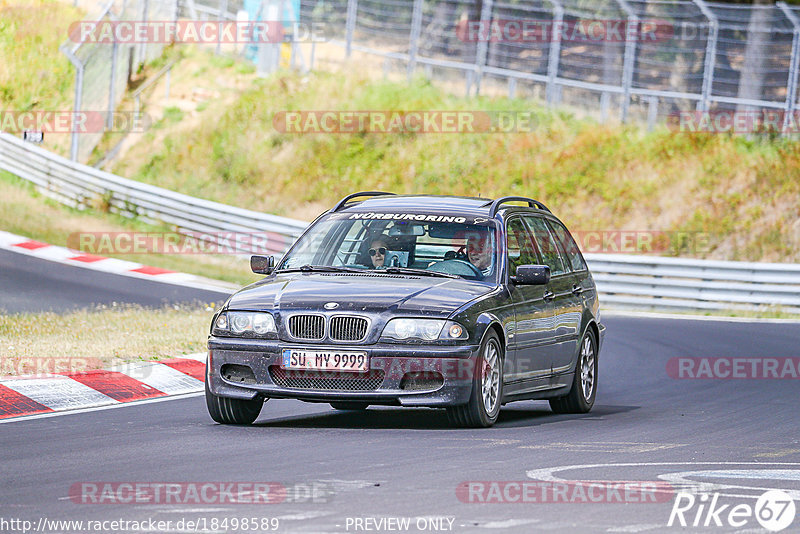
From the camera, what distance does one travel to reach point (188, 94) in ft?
128

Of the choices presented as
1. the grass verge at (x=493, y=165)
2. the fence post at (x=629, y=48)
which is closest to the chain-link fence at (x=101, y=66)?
the grass verge at (x=493, y=165)

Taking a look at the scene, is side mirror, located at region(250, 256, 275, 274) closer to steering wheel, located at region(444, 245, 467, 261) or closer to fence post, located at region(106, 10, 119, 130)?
steering wheel, located at region(444, 245, 467, 261)

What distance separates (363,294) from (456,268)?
1058 mm

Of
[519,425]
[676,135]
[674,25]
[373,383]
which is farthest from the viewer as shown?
[676,135]

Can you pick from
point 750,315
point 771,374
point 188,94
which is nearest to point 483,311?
point 771,374

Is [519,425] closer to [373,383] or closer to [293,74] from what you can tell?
[373,383]

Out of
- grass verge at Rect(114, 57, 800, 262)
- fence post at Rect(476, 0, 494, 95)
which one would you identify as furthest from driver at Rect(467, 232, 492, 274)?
fence post at Rect(476, 0, 494, 95)

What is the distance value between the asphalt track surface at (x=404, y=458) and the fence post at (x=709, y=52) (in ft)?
59.7

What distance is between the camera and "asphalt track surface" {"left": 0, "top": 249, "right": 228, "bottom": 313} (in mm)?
19844

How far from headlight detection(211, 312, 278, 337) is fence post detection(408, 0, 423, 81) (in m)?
24.0

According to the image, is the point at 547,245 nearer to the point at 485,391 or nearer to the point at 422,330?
the point at 485,391

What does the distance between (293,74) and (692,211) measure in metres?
12.3

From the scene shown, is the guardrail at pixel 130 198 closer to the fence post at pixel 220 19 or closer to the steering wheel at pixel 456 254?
the fence post at pixel 220 19
